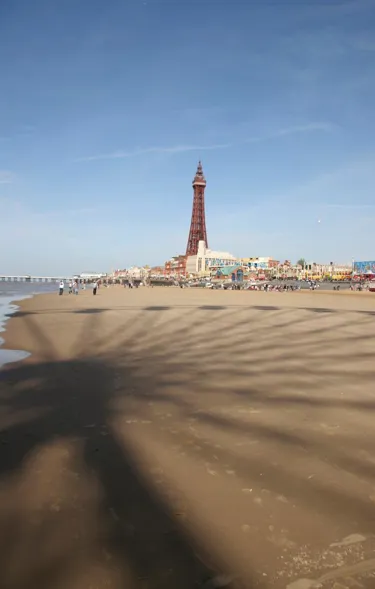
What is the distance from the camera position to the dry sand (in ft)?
5.94

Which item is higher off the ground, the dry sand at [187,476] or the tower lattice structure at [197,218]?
the tower lattice structure at [197,218]

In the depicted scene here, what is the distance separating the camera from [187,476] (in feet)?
8.77

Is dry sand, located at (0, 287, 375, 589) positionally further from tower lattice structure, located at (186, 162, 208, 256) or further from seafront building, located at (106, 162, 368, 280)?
tower lattice structure, located at (186, 162, 208, 256)

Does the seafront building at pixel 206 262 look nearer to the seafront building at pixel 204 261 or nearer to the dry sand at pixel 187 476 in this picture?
the seafront building at pixel 204 261

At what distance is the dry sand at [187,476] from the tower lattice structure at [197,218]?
148 m

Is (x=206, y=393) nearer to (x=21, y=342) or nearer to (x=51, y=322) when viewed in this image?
(x=21, y=342)

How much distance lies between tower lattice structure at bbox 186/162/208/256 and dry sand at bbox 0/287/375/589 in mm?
148133

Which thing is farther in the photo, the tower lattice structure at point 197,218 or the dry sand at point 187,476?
the tower lattice structure at point 197,218

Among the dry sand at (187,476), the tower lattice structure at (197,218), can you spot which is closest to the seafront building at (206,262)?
the tower lattice structure at (197,218)

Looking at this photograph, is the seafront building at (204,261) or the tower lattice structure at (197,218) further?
the tower lattice structure at (197,218)

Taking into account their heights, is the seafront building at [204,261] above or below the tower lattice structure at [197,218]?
below

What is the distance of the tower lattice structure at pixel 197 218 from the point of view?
15038 centimetres

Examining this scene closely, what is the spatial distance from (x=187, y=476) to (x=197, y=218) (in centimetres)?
15128

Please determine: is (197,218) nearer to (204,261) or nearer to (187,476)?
(204,261)
